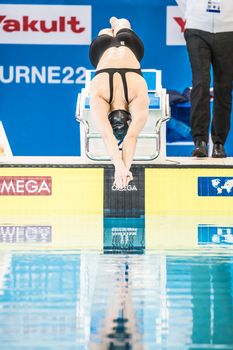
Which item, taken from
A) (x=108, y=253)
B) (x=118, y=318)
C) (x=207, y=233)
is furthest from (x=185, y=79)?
(x=118, y=318)

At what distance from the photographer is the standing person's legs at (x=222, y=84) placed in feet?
20.8

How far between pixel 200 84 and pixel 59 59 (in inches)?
86.9

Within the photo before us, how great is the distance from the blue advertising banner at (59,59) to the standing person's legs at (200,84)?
70.3 inches

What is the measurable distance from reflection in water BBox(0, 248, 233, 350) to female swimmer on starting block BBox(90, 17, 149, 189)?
3.01 feet

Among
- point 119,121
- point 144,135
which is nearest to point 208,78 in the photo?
point 144,135

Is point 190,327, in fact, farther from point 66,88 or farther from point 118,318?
point 66,88

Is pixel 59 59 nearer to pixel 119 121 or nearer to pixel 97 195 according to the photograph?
pixel 97 195

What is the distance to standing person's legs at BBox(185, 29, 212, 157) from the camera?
6.29 metres

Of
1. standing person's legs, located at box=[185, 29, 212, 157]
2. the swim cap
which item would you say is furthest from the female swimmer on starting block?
standing person's legs, located at box=[185, 29, 212, 157]

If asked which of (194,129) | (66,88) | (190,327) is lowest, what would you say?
(190,327)

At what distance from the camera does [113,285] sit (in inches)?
139

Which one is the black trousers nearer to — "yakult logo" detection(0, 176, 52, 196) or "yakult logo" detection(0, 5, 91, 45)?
"yakult logo" detection(0, 176, 52, 196)

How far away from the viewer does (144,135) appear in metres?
6.00

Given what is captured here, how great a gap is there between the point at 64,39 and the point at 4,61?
601 millimetres
